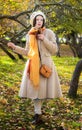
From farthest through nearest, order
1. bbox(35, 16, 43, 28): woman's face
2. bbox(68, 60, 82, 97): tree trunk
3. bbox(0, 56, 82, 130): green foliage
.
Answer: bbox(68, 60, 82, 97): tree trunk, bbox(0, 56, 82, 130): green foliage, bbox(35, 16, 43, 28): woman's face

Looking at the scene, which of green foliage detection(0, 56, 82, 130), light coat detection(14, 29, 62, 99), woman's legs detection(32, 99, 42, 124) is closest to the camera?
light coat detection(14, 29, 62, 99)

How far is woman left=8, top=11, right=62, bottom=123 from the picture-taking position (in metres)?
7.40

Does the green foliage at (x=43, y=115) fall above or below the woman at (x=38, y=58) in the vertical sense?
below

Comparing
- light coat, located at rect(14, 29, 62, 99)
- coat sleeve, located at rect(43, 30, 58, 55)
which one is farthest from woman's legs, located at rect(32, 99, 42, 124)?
coat sleeve, located at rect(43, 30, 58, 55)

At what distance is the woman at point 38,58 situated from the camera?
7.40 metres

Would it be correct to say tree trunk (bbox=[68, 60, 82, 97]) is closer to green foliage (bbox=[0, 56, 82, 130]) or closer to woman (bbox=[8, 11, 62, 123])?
green foliage (bbox=[0, 56, 82, 130])

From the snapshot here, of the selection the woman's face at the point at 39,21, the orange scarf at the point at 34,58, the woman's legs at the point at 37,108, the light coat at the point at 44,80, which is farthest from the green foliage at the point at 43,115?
the woman's face at the point at 39,21

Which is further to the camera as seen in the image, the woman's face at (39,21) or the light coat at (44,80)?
the light coat at (44,80)

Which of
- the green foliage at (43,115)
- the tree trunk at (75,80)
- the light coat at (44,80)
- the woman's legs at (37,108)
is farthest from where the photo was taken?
the tree trunk at (75,80)

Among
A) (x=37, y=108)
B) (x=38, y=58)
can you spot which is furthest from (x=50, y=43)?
(x=37, y=108)

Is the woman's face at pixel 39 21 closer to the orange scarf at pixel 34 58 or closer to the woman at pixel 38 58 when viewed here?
the woman at pixel 38 58

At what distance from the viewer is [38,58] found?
7465mm

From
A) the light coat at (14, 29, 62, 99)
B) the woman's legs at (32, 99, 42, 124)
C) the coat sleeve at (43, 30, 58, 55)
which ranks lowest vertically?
the woman's legs at (32, 99, 42, 124)

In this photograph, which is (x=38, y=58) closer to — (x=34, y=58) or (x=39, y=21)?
(x=34, y=58)
